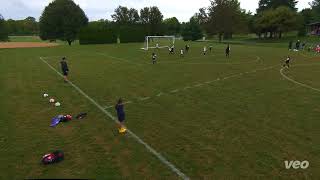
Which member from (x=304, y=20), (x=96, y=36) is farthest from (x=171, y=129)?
(x=304, y=20)

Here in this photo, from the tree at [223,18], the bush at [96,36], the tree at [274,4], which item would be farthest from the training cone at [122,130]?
the tree at [274,4]

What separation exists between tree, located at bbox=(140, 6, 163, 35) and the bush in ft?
98.8

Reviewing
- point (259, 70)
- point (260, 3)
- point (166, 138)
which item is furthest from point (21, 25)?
point (166, 138)

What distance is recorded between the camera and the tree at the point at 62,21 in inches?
3287

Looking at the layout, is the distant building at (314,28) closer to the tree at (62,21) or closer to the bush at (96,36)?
the bush at (96,36)

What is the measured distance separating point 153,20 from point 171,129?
98.8m

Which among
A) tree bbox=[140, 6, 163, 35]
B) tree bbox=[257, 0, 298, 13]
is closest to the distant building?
tree bbox=[257, 0, 298, 13]

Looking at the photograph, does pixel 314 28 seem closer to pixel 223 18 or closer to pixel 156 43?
pixel 223 18

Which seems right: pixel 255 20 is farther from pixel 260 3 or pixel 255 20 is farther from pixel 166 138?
pixel 166 138

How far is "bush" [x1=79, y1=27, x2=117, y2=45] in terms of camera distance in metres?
74.0

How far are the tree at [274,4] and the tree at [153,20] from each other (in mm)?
37606

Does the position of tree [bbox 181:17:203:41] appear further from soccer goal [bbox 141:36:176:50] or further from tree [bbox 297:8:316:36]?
tree [bbox 297:8:316:36]

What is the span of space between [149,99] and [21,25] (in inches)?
6888

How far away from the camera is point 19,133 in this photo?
12.9 m
